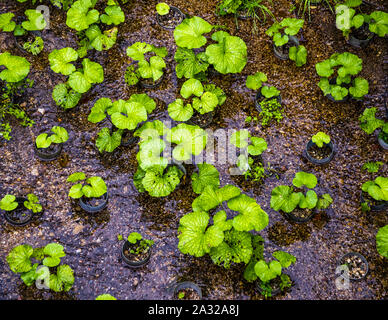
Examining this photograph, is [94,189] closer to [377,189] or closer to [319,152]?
[319,152]

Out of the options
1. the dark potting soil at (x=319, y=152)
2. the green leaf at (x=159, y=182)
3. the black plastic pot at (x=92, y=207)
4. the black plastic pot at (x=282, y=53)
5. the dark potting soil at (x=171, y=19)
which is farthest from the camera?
the dark potting soil at (x=171, y=19)

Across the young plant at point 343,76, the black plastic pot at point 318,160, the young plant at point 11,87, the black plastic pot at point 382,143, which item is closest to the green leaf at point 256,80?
the young plant at point 343,76

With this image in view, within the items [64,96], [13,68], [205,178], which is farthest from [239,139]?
[13,68]

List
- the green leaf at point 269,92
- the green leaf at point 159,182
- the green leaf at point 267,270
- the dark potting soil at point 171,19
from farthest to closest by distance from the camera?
1. the dark potting soil at point 171,19
2. the green leaf at point 269,92
3. the green leaf at point 159,182
4. the green leaf at point 267,270

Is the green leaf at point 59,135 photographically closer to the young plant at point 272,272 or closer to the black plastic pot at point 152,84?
the black plastic pot at point 152,84

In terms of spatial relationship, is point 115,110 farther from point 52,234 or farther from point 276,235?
point 276,235

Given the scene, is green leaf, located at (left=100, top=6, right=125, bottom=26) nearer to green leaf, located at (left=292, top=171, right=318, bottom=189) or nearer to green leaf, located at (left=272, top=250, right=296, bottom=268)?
green leaf, located at (left=292, top=171, right=318, bottom=189)
